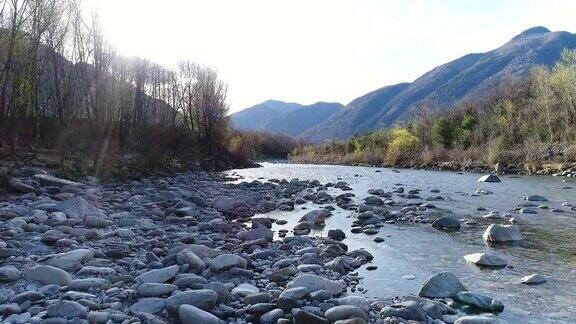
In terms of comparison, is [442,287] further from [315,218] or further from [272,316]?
[315,218]

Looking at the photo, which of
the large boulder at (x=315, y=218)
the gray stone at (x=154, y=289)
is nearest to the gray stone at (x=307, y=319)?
the gray stone at (x=154, y=289)

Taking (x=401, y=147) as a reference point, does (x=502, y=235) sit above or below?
below

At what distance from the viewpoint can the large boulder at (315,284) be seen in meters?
6.18

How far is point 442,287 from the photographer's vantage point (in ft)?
20.6

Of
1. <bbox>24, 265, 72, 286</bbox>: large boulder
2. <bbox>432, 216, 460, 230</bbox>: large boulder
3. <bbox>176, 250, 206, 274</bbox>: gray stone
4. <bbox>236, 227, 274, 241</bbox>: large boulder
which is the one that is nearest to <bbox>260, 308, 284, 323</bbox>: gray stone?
<bbox>176, 250, 206, 274</bbox>: gray stone

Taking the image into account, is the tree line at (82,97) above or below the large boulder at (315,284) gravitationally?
above

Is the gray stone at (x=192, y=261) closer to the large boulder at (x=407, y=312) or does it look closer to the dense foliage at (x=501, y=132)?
the large boulder at (x=407, y=312)

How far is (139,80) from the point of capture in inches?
1395

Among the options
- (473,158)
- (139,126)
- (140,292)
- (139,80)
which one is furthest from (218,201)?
(473,158)

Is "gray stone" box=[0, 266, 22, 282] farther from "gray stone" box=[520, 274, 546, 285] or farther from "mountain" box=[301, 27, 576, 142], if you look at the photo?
"mountain" box=[301, 27, 576, 142]

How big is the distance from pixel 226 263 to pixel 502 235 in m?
6.38

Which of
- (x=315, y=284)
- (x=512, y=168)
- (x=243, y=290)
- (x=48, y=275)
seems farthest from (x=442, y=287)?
(x=512, y=168)

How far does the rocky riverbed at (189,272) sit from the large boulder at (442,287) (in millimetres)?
14

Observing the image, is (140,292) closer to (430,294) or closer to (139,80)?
(430,294)
